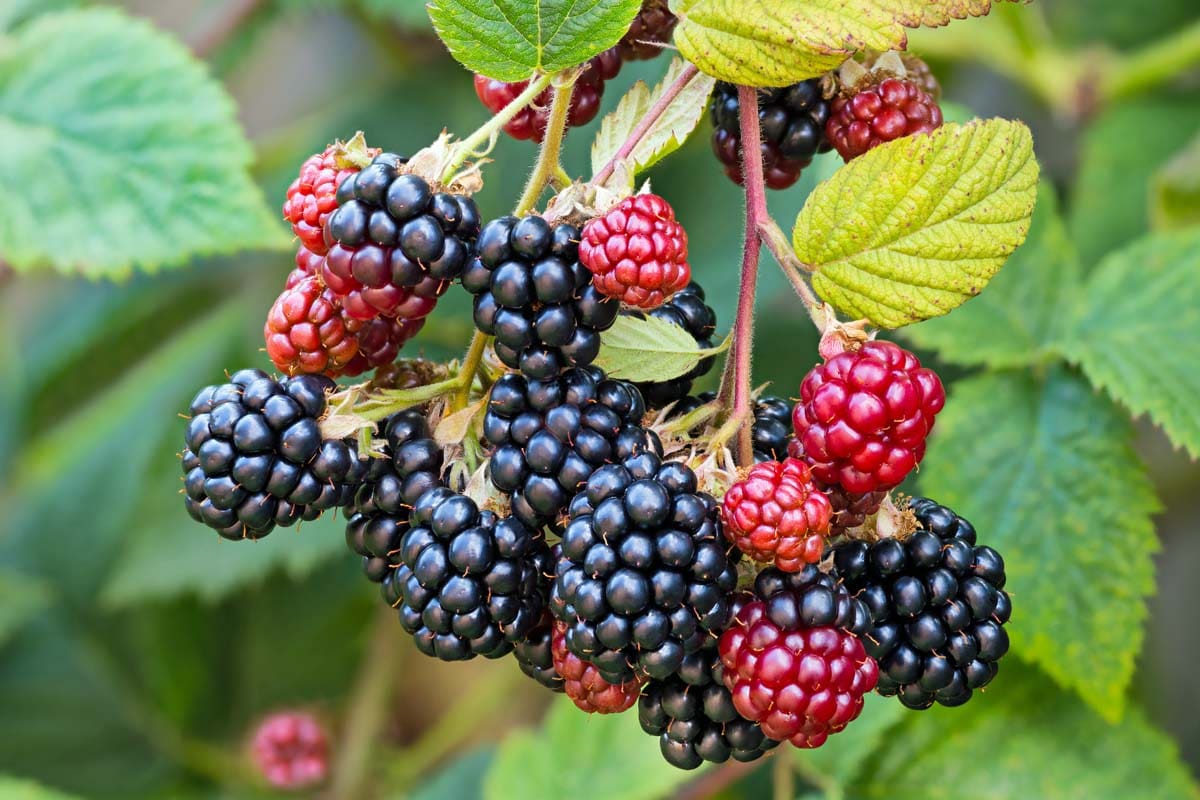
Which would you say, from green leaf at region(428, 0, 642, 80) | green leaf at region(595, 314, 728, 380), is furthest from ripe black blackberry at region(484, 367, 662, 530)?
green leaf at region(428, 0, 642, 80)

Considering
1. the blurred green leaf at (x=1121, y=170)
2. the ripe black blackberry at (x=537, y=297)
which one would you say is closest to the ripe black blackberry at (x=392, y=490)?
the ripe black blackberry at (x=537, y=297)

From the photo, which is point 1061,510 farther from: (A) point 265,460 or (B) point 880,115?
(A) point 265,460

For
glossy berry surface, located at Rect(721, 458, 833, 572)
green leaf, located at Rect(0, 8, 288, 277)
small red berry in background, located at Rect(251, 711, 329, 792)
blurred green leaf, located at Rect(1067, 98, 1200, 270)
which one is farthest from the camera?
small red berry in background, located at Rect(251, 711, 329, 792)

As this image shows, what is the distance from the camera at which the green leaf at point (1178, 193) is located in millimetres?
1700

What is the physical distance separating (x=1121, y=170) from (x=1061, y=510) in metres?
0.91

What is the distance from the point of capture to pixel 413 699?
290 centimetres

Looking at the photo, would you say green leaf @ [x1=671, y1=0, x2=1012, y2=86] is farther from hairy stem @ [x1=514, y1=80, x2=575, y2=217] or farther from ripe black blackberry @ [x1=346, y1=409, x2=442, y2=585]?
ripe black blackberry @ [x1=346, y1=409, x2=442, y2=585]

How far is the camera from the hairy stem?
0.92 m

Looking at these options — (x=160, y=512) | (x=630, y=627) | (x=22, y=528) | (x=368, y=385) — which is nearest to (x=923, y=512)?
(x=630, y=627)

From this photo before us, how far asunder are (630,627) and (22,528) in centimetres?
232

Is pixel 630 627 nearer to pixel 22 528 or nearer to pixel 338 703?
pixel 338 703

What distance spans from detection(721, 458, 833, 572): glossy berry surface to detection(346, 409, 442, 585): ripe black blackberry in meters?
0.26

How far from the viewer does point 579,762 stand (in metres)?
1.81

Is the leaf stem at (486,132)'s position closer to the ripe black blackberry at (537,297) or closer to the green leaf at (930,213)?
the ripe black blackberry at (537,297)
